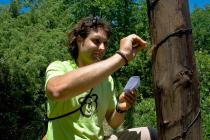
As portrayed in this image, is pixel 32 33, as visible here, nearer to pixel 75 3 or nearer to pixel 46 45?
pixel 46 45

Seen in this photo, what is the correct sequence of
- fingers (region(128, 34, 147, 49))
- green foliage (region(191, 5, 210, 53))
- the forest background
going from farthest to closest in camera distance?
1. green foliage (region(191, 5, 210, 53))
2. the forest background
3. fingers (region(128, 34, 147, 49))

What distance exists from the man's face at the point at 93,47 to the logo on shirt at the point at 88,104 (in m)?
0.23

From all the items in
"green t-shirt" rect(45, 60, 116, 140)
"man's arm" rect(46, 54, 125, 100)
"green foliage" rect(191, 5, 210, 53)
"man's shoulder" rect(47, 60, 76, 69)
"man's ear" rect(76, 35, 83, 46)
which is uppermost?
"green foliage" rect(191, 5, 210, 53)

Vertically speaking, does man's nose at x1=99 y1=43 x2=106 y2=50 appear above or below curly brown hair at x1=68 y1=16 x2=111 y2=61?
below

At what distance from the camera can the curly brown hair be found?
10.8 ft

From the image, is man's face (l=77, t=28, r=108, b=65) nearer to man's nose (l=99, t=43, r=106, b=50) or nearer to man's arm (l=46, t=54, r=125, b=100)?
man's nose (l=99, t=43, r=106, b=50)

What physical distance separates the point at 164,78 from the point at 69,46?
0.86 m

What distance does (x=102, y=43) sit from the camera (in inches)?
126

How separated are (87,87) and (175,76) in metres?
0.53

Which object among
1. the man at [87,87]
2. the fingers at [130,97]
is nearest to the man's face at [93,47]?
the man at [87,87]

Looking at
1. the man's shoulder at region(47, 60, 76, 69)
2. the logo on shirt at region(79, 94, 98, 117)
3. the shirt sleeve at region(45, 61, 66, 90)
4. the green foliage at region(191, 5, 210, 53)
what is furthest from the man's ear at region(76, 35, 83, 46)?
the green foliage at region(191, 5, 210, 53)

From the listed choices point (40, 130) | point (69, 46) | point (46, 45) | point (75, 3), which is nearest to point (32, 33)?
point (46, 45)

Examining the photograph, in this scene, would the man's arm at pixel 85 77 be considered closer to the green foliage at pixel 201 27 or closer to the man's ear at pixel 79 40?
the man's ear at pixel 79 40

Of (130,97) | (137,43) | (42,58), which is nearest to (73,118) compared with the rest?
(130,97)
